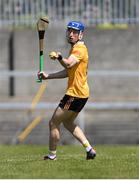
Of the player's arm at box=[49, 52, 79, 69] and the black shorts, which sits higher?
the player's arm at box=[49, 52, 79, 69]

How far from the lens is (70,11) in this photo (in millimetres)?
23344

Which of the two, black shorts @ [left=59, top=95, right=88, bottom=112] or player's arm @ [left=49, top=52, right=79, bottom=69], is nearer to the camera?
player's arm @ [left=49, top=52, right=79, bottom=69]

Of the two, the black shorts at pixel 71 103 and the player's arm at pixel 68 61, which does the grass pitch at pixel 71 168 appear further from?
the player's arm at pixel 68 61

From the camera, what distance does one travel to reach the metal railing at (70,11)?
23281 mm

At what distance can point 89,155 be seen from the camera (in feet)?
36.1

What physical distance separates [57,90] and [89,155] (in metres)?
11.7

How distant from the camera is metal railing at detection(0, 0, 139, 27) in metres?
23.3

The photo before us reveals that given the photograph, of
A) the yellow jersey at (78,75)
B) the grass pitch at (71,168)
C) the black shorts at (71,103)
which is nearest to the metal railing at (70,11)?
the grass pitch at (71,168)

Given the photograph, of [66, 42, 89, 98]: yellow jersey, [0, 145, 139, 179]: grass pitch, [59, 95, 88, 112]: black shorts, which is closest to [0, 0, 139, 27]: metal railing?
[0, 145, 139, 179]: grass pitch

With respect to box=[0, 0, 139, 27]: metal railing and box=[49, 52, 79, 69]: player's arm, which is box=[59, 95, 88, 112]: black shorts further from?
box=[0, 0, 139, 27]: metal railing

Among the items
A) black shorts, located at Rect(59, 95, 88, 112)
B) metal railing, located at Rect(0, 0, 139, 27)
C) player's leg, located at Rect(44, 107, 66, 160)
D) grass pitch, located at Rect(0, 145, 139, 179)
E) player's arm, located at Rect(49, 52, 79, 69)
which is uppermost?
player's arm, located at Rect(49, 52, 79, 69)

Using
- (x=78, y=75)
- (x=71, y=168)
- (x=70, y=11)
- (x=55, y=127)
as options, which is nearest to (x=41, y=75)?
(x=78, y=75)

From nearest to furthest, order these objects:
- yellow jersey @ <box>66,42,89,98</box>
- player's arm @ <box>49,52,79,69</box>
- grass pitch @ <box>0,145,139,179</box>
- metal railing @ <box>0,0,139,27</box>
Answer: grass pitch @ <box>0,145,139,179</box>
player's arm @ <box>49,52,79,69</box>
yellow jersey @ <box>66,42,89,98</box>
metal railing @ <box>0,0,139,27</box>

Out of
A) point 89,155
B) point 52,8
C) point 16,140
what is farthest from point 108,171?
point 52,8
